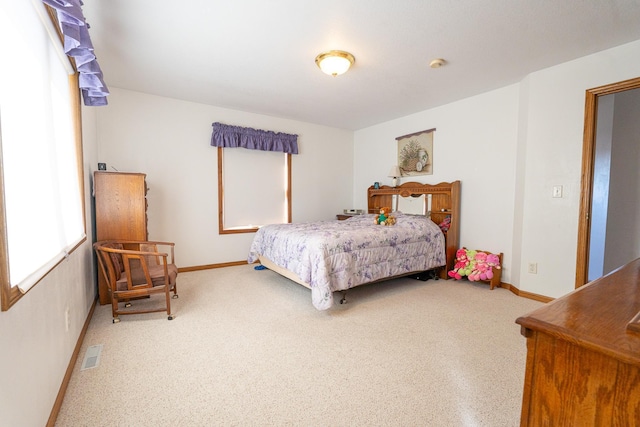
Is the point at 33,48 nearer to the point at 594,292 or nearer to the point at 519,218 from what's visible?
the point at 594,292

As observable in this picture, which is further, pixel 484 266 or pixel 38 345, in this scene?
pixel 484 266

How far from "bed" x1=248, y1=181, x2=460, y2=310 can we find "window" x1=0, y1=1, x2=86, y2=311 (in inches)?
71.8

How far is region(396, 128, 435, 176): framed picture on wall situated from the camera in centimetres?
429

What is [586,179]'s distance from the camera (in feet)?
8.79

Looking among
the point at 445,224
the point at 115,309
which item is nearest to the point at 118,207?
the point at 115,309

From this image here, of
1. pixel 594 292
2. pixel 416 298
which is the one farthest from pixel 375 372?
pixel 416 298

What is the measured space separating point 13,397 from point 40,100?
1.41 meters

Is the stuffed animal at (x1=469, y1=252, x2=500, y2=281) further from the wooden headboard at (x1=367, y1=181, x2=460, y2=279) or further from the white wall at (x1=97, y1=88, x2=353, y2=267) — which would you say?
the white wall at (x1=97, y1=88, x2=353, y2=267)

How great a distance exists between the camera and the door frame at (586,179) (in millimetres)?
2635

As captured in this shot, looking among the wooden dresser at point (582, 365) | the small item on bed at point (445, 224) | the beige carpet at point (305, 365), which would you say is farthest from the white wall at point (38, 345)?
the small item on bed at point (445, 224)

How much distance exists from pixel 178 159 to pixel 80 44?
2.39 m

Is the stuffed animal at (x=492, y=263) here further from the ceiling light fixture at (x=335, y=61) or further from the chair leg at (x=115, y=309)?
the chair leg at (x=115, y=309)

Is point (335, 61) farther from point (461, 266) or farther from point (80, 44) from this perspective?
point (461, 266)

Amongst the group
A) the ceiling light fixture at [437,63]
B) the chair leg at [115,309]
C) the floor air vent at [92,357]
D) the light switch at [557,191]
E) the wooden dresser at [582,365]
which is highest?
the ceiling light fixture at [437,63]
